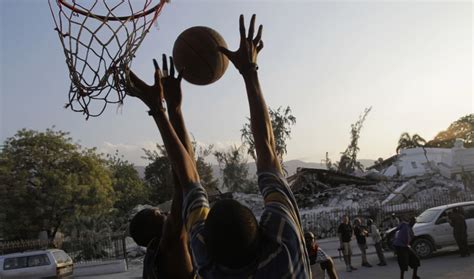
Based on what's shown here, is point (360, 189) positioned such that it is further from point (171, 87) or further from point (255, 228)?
point (255, 228)

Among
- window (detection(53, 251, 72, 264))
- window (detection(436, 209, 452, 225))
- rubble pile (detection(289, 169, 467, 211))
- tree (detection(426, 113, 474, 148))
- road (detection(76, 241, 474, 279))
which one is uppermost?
tree (detection(426, 113, 474, 148))

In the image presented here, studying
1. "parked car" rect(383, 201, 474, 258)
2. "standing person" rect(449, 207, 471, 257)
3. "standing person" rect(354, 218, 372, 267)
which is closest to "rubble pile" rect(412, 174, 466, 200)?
"parked car" rect(383, 201, 474, 258)

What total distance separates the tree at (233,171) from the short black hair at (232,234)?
154ft

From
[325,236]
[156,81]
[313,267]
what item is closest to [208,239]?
[156,81]

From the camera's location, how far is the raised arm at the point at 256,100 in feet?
7.50

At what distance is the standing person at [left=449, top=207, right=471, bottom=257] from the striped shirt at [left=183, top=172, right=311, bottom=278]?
47.4 ft

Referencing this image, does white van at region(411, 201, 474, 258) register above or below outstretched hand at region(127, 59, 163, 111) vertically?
below

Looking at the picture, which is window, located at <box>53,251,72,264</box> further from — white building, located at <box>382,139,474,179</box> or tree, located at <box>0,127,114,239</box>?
white building, located at <box>382,139,474,179</box>

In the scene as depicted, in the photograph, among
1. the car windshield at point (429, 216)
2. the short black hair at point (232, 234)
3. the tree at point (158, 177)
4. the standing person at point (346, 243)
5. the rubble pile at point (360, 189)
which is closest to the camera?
the short black hair at point (232, 234)

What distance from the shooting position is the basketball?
4.00 metres

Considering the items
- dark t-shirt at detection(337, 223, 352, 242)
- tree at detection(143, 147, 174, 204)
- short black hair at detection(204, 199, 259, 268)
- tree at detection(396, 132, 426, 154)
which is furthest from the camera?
tree at detection(396, 132, 426, 154)

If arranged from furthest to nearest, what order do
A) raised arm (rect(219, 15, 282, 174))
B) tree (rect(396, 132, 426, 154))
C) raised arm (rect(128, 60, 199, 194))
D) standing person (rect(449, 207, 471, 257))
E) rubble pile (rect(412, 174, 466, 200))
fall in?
1. tree (rect(396, 132, 426, 154))
2. rubble pile (rect(412, 174, 466, 200))
3. standing person (rect(449, 207, 471, 257))
4. raised arm (rect(128, 60, 199, 194))
5. raised arm (rect(219, 15, 282, 174))

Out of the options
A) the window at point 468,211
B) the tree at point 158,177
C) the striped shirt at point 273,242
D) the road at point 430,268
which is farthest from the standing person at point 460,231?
the tree at point 158,177

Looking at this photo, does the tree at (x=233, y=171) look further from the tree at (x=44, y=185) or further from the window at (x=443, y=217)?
the window at (x=443, y=217)
